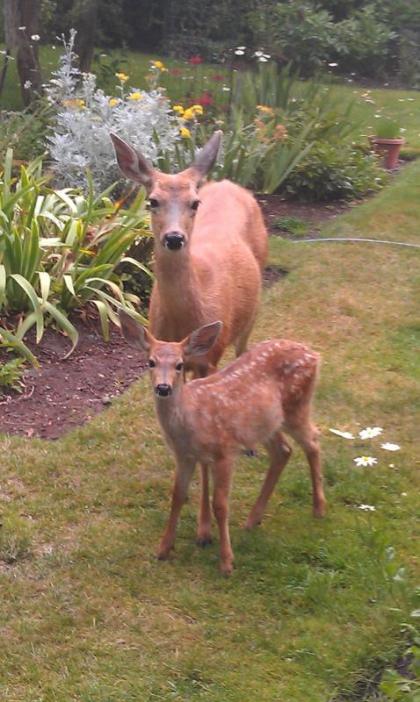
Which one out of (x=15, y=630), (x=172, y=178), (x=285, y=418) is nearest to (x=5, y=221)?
(x=172, y=178)

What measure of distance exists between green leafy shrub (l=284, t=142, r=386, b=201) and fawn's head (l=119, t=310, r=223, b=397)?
6485mm

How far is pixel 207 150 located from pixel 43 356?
2036 millimetres

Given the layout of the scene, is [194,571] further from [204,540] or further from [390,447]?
[390,447]

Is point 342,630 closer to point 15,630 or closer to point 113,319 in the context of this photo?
point 15,630

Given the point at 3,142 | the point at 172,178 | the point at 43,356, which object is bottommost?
the point at 43,356

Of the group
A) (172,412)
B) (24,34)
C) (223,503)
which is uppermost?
(24,34)

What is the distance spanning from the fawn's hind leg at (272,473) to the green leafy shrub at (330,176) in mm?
6134

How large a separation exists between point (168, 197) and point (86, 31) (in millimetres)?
8651

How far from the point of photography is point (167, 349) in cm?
430

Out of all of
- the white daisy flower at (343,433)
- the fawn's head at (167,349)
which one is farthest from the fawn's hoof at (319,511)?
the fawn's head at (167,349)

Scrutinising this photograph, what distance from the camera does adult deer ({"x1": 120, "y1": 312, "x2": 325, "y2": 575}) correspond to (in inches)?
172

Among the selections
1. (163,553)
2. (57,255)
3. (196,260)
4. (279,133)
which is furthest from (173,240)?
(279,133)

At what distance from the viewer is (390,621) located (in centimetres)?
405

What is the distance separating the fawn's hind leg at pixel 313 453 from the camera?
4.81 metres
